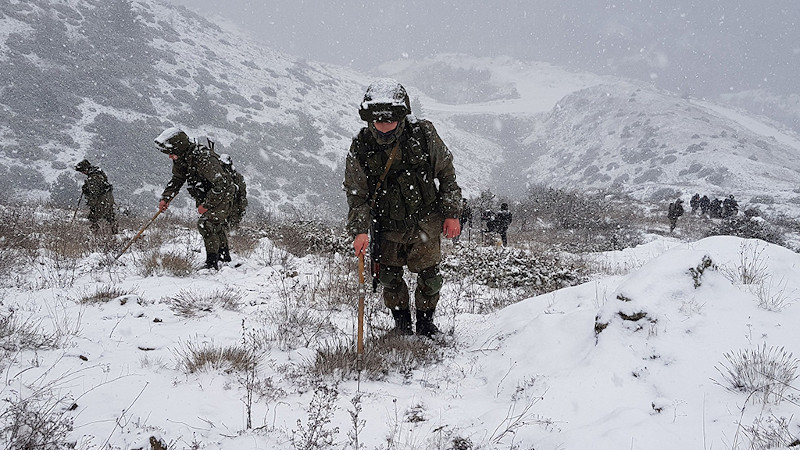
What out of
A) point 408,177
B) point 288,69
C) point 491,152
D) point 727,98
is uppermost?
point 727,98

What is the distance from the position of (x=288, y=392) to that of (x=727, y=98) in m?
119

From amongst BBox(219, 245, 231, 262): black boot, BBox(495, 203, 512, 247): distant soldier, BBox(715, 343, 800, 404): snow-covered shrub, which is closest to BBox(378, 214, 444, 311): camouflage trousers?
BBox(715, 343, 800, 404): snow-covered shrub

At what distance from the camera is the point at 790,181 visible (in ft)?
125

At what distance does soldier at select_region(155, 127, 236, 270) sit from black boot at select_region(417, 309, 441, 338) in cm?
400

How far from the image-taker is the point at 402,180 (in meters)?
3.25

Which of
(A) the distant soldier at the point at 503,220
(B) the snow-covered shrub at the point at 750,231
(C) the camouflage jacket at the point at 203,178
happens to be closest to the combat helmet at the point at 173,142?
(C) the camouflage jacket at the point at 203,178

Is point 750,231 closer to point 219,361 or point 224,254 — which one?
point 224,254

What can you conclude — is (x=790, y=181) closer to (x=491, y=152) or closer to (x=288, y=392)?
(x=491, y=152)

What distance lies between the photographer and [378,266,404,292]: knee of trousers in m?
3.53

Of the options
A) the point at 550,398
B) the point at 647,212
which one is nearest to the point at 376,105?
the point at 550,398

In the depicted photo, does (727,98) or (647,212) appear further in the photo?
(727,98)

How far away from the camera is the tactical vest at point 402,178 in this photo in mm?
3230

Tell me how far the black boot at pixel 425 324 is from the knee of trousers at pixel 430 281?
0.70ft

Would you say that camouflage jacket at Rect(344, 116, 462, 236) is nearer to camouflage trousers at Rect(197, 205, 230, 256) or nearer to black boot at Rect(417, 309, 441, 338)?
black boot at Rect(417, 309, 441, 338)
